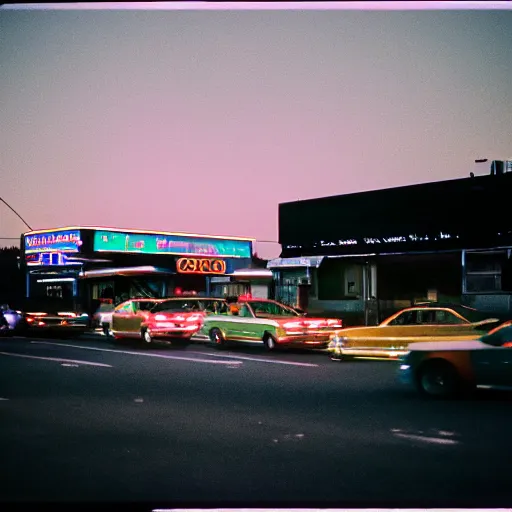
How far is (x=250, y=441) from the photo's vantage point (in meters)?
9.00

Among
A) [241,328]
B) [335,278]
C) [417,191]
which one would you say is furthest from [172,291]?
[241,328]

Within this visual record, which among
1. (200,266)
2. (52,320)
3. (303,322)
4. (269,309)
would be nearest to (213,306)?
(269,309)

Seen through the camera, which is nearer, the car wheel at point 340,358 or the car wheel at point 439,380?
the car wheel at point 439,380

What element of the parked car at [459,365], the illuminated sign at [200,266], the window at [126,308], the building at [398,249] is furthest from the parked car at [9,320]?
the parked car at [459,365]

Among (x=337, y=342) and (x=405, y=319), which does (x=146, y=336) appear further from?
(x=405, y=319)

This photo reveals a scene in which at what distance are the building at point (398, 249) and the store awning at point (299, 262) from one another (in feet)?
0.17

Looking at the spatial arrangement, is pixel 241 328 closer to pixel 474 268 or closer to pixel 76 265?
pixel 474 268

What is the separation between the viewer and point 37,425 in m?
10.3

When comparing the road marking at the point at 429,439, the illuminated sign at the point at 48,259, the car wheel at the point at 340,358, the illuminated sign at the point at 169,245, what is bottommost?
the road marking at the point at 429,439

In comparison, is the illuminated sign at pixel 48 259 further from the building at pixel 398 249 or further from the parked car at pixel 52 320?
the building at pixel 398 249

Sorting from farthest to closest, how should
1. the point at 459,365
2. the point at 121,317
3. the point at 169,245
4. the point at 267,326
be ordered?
the point at 169,245, the point at 121,317, the point at 267,326, the point at 459,365

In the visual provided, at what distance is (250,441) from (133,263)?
44086 millimetres

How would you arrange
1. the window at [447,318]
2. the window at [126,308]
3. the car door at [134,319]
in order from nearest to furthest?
the window at [447,318]
the car door at [134,319]
the window at [126,308]

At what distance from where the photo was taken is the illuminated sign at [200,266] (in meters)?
49.9
